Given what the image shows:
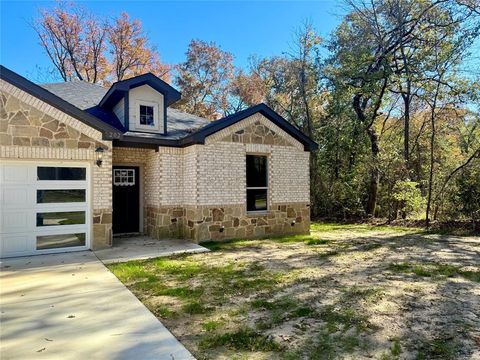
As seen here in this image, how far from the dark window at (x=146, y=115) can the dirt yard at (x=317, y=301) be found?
189 inches

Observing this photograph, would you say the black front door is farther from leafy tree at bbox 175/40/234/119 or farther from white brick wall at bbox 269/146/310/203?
leafy tree at bbox 175/40/234/119

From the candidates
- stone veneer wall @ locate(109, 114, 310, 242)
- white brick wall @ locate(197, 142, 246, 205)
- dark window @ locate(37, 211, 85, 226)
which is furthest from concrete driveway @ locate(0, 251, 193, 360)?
white brick wall @ locate(197, 142, 246, 205)

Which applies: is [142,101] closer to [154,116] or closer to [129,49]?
[154,116]

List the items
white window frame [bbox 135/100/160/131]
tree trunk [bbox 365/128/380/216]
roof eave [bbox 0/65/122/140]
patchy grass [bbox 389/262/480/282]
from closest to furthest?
patchy grass [bbox 389/262/480/282]
roof eave [bbox 0/65/122/140]
white window frame [bbox 135/100/160/131]
tree trunk [bbox 365/128/380/216]

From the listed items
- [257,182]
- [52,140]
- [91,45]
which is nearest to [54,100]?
[52,140]

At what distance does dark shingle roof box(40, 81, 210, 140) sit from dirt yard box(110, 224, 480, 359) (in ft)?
15.2

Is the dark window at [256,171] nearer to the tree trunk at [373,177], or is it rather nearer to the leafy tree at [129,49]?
the tree trunk at [373,177]

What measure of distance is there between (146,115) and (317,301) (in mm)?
8186

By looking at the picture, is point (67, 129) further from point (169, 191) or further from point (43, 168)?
point (169, 191)

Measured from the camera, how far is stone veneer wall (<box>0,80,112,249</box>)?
7.35 m

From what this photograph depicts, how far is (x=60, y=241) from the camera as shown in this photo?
8016 mm

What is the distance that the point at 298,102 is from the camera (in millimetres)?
20594

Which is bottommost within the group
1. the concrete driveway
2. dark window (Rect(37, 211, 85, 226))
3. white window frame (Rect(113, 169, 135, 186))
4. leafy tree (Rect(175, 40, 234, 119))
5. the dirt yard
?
the dirt yard

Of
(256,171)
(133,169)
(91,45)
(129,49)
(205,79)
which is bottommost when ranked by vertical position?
(256,171)
